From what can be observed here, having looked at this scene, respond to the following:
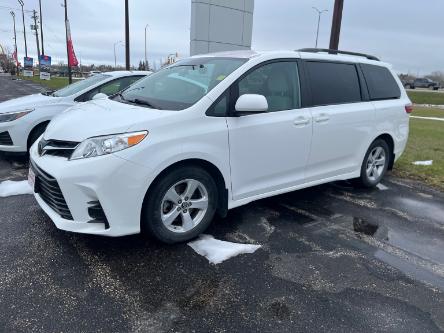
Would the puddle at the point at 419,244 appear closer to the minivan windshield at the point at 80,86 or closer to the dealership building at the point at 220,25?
the minivan windshield at the point at 80,86

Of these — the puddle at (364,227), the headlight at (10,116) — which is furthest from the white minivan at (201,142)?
the headlight at (10,116)

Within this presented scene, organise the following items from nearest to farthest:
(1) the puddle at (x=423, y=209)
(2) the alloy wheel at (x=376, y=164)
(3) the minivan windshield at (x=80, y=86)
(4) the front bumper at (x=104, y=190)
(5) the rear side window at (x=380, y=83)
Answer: (4) the front bumper at (x=104, y=190), (1) the puddle at (x=423, y=209), (5) the rear side window at (x=380, y=83), (2) the alloy wheel at (x=376, y=164), (3) the minivan windshield at (x=80, y=86)

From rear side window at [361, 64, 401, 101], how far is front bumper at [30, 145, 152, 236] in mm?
3609

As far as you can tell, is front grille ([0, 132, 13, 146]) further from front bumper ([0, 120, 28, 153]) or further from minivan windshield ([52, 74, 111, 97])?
minivan windshield ([52, 74, 111, 97])

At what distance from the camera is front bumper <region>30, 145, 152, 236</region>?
3061 mm

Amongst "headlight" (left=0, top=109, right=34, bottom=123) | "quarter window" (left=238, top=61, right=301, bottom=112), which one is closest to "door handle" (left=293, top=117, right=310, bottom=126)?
"quarter window" (left=238, top=61, right=301, bottom=112)

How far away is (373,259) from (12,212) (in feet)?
12.4

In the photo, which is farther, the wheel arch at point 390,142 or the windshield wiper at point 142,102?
the wheel arch at point 390,142

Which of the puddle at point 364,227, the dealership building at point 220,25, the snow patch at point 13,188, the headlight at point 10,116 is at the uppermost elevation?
the dealership building at point 220,25

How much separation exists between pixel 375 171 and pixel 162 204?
3662 mm

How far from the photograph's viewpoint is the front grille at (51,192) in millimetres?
3221

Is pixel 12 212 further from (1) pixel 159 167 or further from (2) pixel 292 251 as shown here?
(2) pixel 292 251

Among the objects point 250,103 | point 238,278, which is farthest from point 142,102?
point 238,278

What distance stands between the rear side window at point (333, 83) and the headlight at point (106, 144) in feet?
7.49
